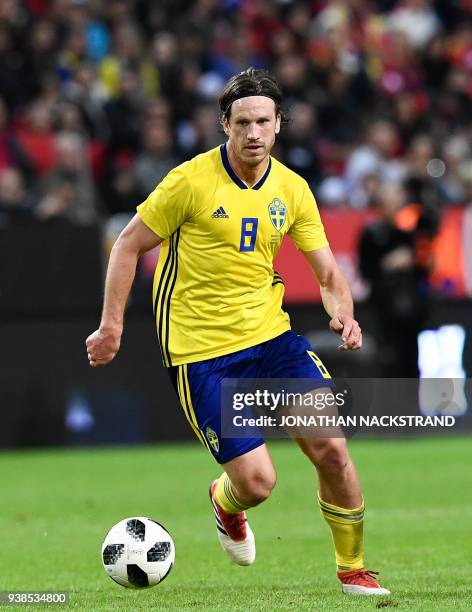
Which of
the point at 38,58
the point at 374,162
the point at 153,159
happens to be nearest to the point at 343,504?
the point at 153,159

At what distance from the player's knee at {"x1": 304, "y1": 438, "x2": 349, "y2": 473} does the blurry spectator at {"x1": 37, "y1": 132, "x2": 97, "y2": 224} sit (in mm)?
7649

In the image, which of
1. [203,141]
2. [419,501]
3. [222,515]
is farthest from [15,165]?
[222,515]

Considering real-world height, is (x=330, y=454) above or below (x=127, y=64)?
below

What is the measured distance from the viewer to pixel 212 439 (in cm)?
653

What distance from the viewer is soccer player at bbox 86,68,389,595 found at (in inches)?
254

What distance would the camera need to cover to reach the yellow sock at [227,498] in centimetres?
686

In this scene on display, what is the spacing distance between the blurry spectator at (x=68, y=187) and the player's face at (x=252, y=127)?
7268mm

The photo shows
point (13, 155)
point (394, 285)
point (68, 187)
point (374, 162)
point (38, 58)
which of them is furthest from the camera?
point (374, 162)

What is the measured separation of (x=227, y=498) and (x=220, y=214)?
4.92 feet

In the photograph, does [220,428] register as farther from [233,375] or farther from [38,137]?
[38,137]

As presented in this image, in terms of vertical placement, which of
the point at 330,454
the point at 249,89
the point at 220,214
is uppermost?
the point at 249,89

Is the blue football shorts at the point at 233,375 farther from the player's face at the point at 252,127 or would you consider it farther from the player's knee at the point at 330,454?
the player's face at the point at 252,127

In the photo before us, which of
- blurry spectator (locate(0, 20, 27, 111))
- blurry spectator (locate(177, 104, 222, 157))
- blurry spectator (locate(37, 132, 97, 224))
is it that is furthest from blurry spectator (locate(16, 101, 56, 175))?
blurry spectator (locate(177, 104, 222, 157))

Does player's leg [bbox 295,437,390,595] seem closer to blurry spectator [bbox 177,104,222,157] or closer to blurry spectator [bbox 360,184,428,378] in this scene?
blurry spectator [bbox 360,184,428,378]
